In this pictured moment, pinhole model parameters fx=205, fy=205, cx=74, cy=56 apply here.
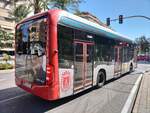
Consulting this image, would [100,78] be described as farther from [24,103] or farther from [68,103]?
[24,103]

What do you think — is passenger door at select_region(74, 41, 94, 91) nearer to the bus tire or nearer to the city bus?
the city bus

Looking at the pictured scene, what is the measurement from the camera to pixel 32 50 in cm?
661

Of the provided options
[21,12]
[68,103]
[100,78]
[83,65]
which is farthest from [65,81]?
[21,12]

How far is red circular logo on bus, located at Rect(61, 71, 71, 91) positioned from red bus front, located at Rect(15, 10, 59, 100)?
0.32 m

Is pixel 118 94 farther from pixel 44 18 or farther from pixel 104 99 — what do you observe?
pixel 44 18

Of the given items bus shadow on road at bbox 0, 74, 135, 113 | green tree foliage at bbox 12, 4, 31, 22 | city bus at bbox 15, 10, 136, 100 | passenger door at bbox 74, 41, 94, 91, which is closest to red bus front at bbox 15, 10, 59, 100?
city bus at bbox 15, 10, 136, 100

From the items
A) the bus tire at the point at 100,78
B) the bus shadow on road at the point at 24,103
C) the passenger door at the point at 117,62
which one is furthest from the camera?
the passenger door at the point at 117,62

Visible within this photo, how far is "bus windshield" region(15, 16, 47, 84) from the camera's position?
620 centimetres

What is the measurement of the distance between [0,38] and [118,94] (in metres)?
18.4

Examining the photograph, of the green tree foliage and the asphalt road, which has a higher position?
the green tree foliage

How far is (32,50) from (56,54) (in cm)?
96

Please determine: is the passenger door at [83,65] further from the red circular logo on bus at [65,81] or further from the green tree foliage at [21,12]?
the green tree foliage at [21,12]

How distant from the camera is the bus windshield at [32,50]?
20.3ft

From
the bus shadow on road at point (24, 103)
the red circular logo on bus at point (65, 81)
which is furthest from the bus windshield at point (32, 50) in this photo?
the bus shadow on road at point (24, 103)
